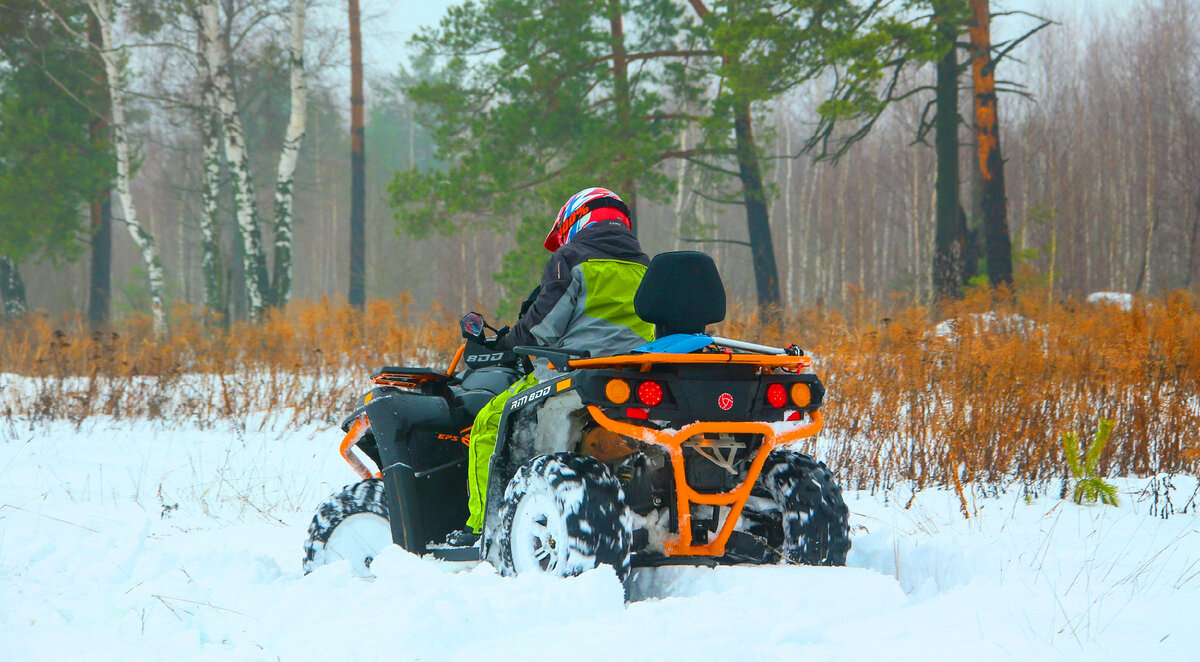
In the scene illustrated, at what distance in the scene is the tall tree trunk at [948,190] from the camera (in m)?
13.7

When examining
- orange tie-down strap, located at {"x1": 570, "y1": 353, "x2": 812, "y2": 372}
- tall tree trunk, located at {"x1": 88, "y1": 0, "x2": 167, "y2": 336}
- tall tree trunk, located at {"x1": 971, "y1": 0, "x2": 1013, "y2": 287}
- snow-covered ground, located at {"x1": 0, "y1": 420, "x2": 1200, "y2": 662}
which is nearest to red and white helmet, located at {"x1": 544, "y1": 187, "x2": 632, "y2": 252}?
orange tie-down strap, located at {"x1": 570, "y1": 353, "x2": 812, "y2": 372}

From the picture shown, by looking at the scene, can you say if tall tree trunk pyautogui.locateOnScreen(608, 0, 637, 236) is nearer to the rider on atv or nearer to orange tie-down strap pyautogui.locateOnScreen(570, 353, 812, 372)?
the rider on atv

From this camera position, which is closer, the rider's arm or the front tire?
the front tire

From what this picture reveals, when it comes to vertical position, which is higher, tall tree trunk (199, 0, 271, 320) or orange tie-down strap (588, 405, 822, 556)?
tall tree trunk (199, 0, 271, 320)

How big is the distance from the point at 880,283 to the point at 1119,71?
1325cm

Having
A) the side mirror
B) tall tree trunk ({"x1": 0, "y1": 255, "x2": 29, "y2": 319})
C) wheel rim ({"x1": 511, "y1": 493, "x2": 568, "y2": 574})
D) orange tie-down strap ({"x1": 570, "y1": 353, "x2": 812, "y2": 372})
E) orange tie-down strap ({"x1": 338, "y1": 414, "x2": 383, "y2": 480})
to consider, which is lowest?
wheel rim ({"x1": 511, "y1": 493, "x2": 568, "y2": 574})

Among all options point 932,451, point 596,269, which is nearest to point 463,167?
point 932,451

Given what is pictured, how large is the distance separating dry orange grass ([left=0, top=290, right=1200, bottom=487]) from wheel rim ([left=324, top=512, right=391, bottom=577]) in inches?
115

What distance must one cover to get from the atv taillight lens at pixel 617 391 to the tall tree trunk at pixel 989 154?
41.3ft

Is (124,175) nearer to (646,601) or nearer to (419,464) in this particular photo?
(419,464)

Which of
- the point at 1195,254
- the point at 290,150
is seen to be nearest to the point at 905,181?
the point at 1195,254

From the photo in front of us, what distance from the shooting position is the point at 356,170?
22.1 meters

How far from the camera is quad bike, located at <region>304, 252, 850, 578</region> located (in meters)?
2.70

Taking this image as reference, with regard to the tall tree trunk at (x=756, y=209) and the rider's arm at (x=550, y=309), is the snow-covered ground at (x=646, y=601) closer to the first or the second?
the rider's arm at (x=550, y=309)
